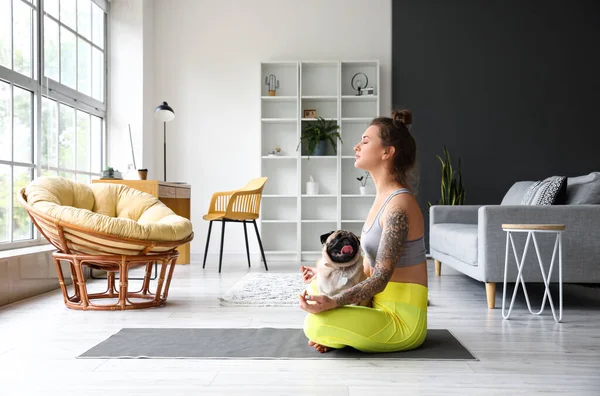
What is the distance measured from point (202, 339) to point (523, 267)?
1825 mm

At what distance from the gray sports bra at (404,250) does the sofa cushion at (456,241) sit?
4.65ft

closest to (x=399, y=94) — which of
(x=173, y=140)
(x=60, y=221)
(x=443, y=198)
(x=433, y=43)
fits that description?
(x=433, y=43)

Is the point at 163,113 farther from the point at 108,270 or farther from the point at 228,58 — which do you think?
the point at 108,270

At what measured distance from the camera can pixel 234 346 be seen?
238 centimetres

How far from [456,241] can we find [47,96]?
125 inches

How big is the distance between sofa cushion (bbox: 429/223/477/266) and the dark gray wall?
4.70ft

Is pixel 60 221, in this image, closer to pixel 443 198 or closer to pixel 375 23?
pixel 443 198

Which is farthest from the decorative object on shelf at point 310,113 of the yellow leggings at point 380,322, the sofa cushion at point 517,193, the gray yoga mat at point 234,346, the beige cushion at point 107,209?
the yellow leggings at point 380,322

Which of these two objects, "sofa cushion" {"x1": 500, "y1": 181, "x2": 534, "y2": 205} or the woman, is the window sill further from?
"sofa cushion" {"x1": 500, "y1": 181, "x2": 534, "y2": 205}

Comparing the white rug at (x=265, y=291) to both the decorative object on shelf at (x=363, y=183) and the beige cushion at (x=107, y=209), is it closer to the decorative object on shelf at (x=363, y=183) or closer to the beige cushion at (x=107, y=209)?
the beige cushion at (x=107, y=209)

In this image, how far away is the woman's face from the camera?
2.24 meters

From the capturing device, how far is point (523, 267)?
3.31 metres

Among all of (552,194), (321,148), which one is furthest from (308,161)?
(552,194)

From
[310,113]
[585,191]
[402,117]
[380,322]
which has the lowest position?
[380,322]
